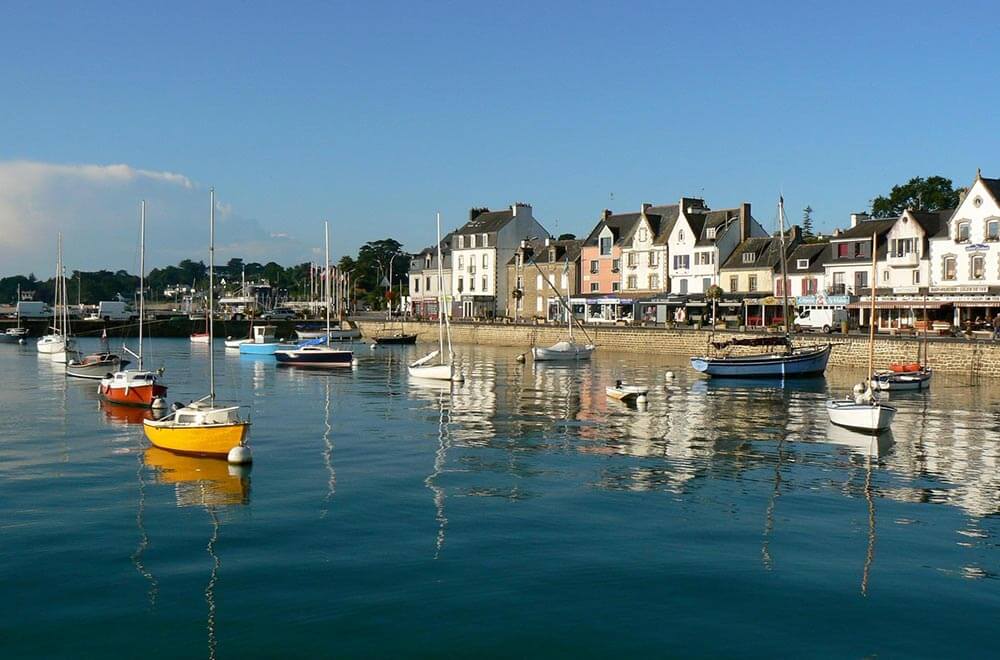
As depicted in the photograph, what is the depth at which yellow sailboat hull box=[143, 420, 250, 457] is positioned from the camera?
104 ft

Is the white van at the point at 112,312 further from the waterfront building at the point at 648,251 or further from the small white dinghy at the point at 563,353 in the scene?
the small white dinghy at the point at 563,353

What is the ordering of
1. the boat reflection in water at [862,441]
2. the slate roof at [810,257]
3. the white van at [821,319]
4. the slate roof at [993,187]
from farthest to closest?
1. the slate roof at [810,257]
2. the white van at [821,319]
3. the slate roof at [993,187]
4. the boat reflection in water at [862,441]

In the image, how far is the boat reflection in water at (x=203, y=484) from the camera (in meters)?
21.4

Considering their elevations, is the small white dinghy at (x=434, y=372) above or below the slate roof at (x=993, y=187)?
below

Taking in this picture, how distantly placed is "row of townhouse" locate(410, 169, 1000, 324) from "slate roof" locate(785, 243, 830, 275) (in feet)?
0.46

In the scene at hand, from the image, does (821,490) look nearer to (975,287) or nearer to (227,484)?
(227,484)

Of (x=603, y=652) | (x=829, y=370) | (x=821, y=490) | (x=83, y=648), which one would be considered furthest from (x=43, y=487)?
(x=829, y=370)

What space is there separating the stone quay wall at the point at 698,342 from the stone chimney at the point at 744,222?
60.8ft

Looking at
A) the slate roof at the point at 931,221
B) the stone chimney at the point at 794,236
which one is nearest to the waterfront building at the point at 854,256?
the slate roof at the point at 931,221

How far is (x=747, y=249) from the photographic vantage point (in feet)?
333

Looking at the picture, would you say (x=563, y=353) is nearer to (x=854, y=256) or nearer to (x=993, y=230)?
(x=854, y=256)

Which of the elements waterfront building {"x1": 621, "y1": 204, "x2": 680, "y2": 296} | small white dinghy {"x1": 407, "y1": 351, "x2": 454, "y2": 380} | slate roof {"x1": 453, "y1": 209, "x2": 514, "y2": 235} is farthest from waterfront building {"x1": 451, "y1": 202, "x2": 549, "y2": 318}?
small white dinghy {"x1": 407, "y1": 351, "x2": 454, "y2": 380}

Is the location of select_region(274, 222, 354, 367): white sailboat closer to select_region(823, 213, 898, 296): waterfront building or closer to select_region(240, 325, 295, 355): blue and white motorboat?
select_region(240, 325, 295, 355): blue and white motorboat

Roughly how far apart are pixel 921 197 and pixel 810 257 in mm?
33336
